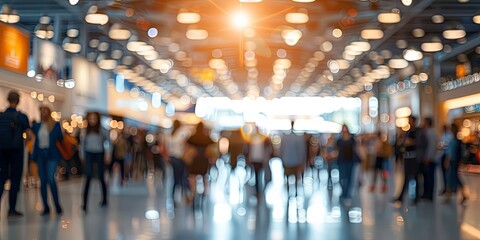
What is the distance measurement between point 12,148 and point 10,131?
24cm

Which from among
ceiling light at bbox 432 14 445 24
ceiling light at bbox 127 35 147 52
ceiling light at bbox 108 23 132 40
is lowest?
ceiling light at bbox 108 23 132 40

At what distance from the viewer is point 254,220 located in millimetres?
10602

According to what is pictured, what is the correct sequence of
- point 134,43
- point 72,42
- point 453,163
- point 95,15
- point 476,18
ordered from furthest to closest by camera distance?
point 134,43 → point 72,42 → point 476,18 → point 95,15 → point 453,163

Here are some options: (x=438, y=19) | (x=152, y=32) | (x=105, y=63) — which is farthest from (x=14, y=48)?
Result: (x=105, y=63)

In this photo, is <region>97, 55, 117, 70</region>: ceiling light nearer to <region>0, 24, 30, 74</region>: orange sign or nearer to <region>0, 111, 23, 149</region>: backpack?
<region>0, 24, 30, 74</region>: orange sign

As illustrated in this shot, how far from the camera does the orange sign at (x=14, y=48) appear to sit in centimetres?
1756

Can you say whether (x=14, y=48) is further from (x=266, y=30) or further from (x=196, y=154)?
(x=266, y=30)

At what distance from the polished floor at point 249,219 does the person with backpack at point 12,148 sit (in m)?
0.49

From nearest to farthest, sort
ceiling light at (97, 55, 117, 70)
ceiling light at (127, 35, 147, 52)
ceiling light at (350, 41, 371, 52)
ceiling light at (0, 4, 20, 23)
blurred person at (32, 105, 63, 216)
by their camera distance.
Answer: blurred person at (32, 105, 63, 216), ceiling light at (0, 4, 20, 23), ceiling light at (127, 35, 147, 52), ceiling light at (350, 41, 371, 52), ceiling light at (97, 55, 117, 70)

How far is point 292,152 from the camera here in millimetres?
13688

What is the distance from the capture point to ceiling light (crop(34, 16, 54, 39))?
22.1 m

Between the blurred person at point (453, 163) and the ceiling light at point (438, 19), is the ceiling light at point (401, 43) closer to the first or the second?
the ceiling light at point (438, 19)

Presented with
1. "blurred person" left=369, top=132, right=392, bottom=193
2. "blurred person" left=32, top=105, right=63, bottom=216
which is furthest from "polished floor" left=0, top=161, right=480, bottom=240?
"blurred person" left=369, top=132, right=392, bottom=193

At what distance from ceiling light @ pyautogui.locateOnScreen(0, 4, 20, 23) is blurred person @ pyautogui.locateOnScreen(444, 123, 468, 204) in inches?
412
